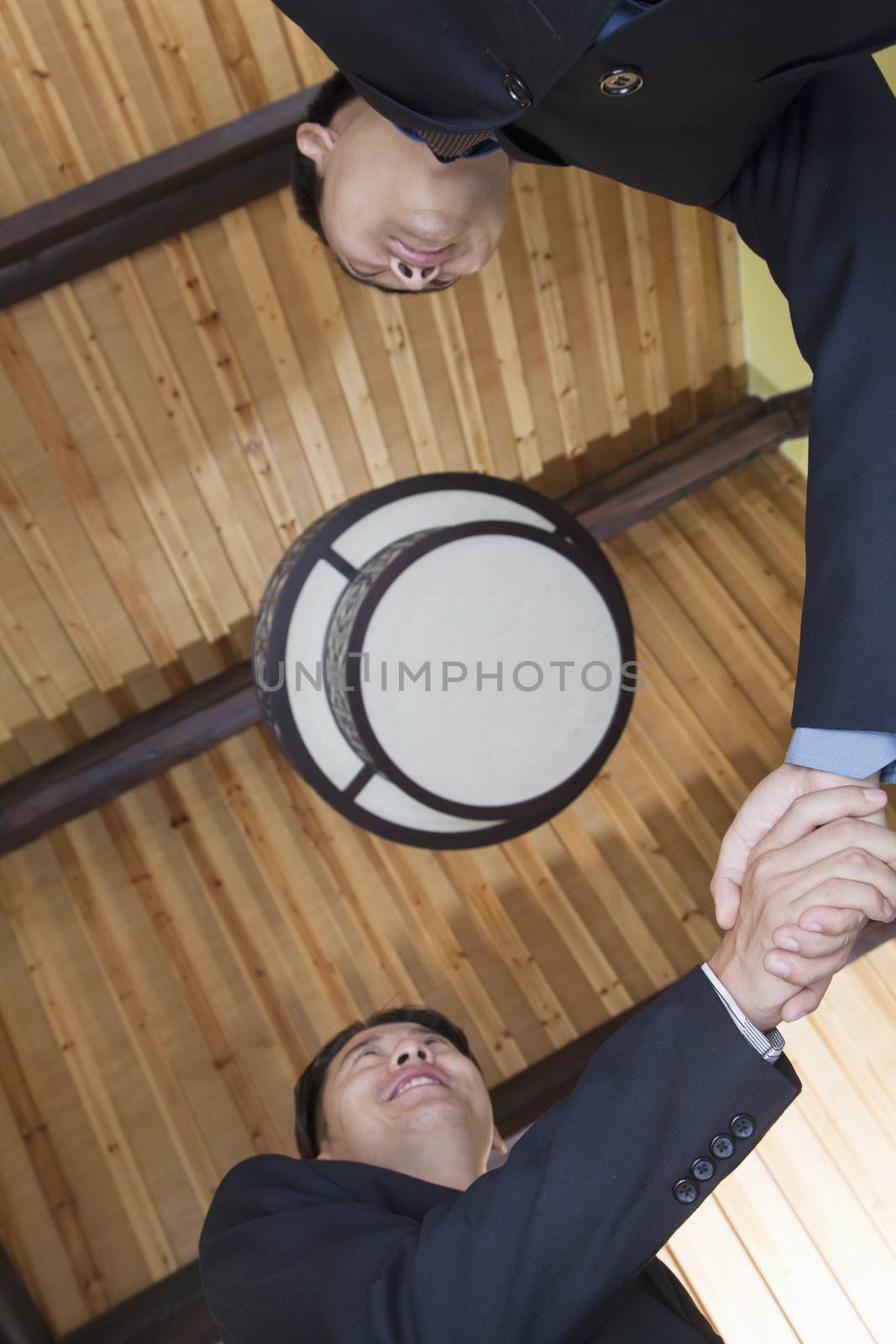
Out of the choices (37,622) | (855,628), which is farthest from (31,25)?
(855,628)

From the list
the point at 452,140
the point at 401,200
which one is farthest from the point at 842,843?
the point at 401,200

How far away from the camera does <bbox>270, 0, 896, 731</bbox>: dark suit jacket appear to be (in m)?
0.98

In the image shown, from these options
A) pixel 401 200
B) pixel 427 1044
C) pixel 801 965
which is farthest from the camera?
pixel 427 1044

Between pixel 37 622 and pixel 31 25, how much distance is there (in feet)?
5.06

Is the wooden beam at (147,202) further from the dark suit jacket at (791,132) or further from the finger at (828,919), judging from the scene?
the finger at (828,919)

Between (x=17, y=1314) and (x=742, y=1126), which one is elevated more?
(x=742, y=1126)

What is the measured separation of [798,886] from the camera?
42.7 inches

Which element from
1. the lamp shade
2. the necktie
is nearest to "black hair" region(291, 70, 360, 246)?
the necktie

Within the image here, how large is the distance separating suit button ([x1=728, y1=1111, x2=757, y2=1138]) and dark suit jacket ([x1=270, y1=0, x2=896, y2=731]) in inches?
16.8

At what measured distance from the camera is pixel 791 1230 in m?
2.61

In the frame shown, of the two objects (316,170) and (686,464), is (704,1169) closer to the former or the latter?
Result: (316,170)

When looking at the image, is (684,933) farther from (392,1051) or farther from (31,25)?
(31,25)

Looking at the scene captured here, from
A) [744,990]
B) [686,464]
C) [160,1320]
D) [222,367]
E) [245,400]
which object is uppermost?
[744,990]

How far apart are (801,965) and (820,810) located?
0.51ft
